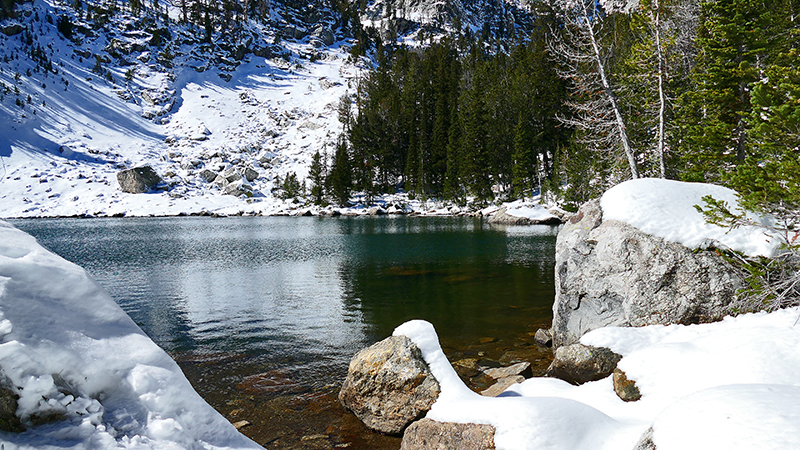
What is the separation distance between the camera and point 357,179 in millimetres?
86938

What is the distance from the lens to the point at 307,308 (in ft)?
51.1

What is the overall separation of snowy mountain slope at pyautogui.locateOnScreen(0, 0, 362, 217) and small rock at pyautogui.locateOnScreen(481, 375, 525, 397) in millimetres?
76608

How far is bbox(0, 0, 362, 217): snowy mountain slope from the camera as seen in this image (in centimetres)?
7956

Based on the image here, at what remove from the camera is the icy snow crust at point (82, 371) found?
2.34 meters

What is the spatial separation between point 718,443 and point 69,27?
16144 centimetres

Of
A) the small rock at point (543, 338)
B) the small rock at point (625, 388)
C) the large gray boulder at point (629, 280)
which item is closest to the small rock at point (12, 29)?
the small rock at point (543, 338)

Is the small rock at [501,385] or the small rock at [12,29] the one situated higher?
the small rock at [12,29]

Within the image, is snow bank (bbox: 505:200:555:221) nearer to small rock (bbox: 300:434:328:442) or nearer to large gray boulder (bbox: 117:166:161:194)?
small rock (bbox: 300:434:328:442)

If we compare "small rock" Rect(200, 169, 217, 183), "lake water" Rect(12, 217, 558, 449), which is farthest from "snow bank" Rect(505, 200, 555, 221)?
"small rock" Rect(200, 169, 217, 183)

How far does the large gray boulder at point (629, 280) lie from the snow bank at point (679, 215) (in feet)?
0.71

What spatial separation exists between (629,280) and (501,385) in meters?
3.59

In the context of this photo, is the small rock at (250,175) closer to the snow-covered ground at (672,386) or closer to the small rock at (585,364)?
the snow-covered ground at (672,386)

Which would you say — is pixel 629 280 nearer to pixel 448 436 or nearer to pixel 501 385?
pixel 501 385

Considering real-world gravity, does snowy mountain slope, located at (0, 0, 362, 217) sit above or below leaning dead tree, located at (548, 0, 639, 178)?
above
